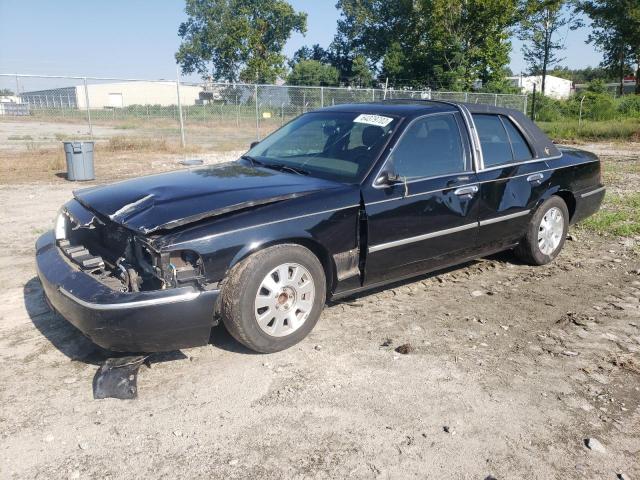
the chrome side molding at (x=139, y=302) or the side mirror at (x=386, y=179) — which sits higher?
the side mirror at (x=386, y=179)

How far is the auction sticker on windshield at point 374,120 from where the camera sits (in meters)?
4.38

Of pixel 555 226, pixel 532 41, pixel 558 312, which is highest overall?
pixel 532 41

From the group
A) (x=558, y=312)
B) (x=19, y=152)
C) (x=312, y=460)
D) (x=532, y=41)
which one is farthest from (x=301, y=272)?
(x=532, y=41)

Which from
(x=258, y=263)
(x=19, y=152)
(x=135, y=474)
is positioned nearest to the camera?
(x=135, y=474)

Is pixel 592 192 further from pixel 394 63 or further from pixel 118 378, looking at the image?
pixel 394 63

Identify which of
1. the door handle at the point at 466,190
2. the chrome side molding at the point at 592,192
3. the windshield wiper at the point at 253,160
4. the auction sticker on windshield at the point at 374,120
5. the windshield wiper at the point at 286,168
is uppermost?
the auction sticker on windshield at the point at 374,120

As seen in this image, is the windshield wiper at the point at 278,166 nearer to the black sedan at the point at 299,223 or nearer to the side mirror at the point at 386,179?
the black sedan at the point at 299,223

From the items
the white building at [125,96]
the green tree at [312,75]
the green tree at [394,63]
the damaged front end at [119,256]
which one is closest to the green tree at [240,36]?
the green tree at [312,75]

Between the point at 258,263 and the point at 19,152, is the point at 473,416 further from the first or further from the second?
the point at 19,152

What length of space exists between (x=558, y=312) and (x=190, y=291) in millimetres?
2969

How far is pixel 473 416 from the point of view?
298cm

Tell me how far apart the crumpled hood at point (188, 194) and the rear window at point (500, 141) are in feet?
5.62

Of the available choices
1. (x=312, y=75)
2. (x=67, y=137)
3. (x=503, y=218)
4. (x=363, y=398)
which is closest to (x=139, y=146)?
(x=67, y=137)

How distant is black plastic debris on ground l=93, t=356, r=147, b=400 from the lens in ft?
10.2
